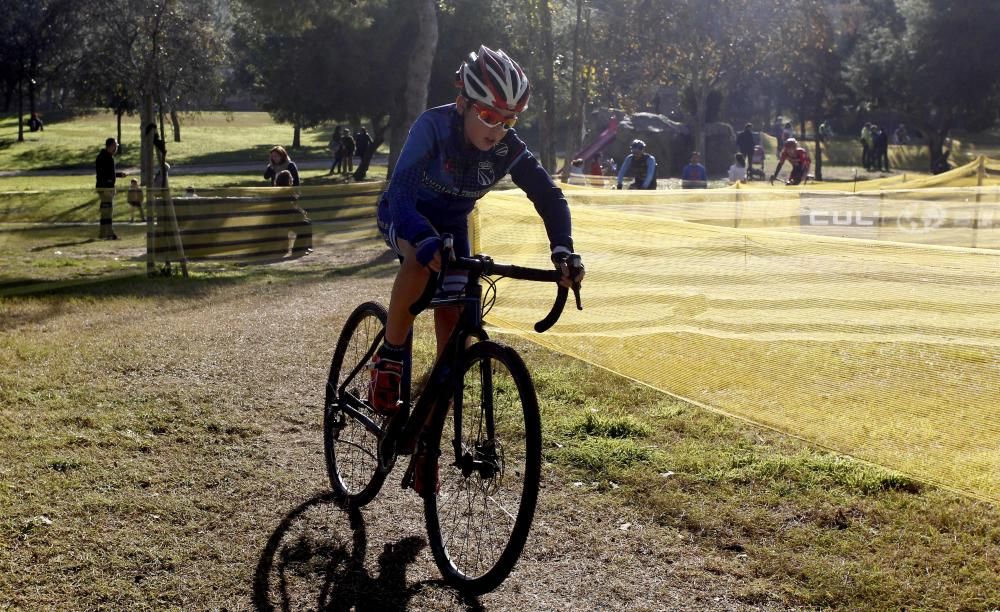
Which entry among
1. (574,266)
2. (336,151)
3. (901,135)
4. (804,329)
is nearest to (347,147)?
(336,151)

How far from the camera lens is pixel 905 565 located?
429 centimetres

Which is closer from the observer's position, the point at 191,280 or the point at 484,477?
the point at 484,477

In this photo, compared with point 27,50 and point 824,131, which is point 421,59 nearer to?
point 824,131

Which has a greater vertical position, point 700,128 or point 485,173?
point 700,128

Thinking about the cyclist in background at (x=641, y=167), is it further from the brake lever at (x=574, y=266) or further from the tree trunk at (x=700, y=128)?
the tree trunk at (x=700, y=128)

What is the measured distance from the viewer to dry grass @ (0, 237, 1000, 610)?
4.14 meters

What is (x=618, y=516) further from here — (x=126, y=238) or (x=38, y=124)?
(x=38, y=124)

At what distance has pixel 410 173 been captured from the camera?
4.21 m

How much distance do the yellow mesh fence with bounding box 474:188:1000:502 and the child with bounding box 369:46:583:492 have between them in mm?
2293

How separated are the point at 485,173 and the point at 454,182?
0.46 ft

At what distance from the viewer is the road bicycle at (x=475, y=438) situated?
3844 millimetres

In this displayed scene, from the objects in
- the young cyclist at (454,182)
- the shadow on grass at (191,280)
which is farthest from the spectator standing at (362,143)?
the young cyclist at (454,182)

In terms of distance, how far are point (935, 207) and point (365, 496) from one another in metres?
8.01

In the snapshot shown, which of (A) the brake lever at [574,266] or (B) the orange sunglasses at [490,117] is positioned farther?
(B) the orange sunglasses at [490,117]
